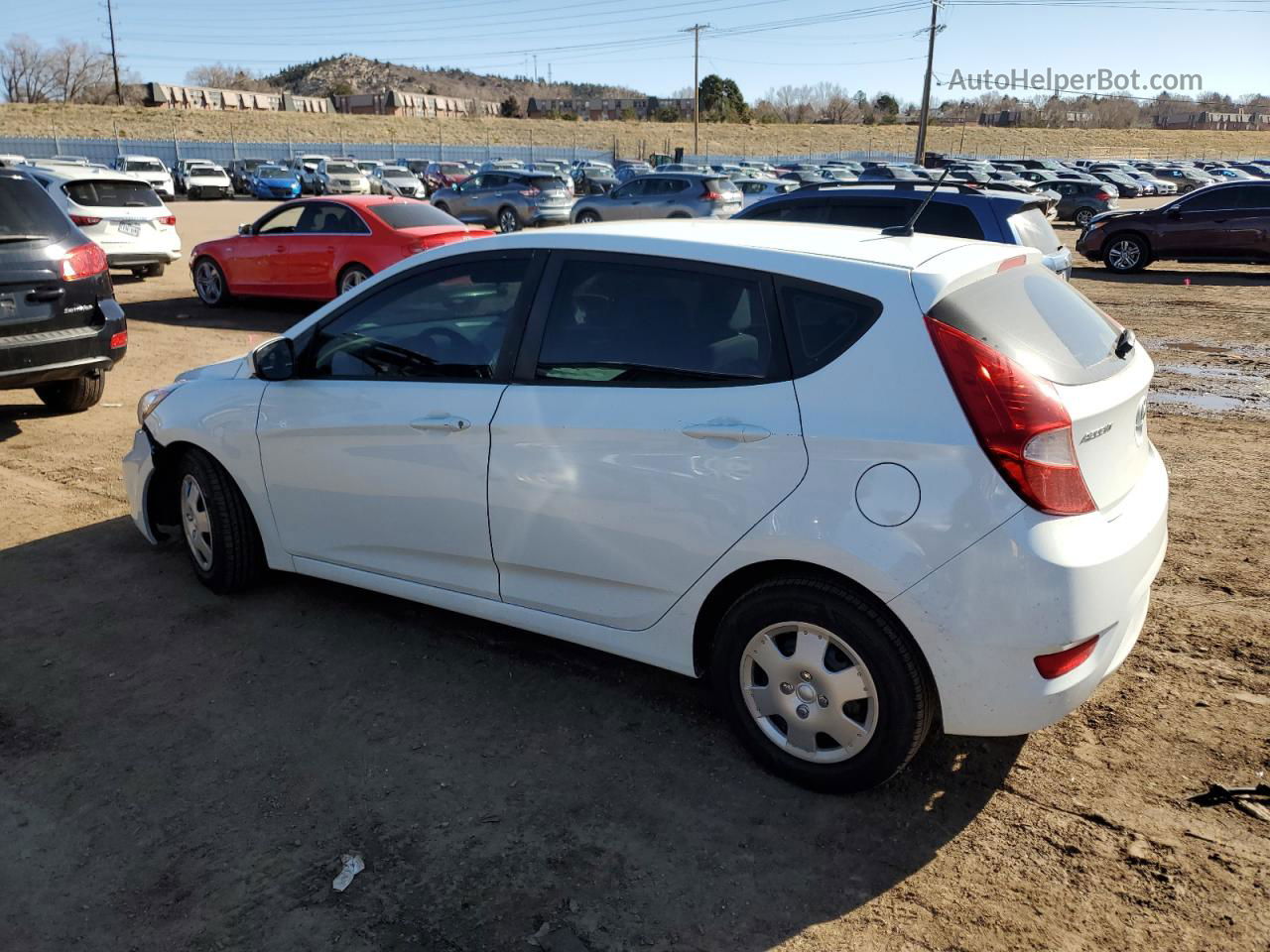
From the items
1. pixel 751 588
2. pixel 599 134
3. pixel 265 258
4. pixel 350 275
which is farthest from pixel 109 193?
pixel 599 134

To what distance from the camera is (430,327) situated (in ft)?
13.2

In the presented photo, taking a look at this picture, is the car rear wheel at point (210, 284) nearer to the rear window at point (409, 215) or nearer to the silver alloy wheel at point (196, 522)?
the rear window at point (409, 215)

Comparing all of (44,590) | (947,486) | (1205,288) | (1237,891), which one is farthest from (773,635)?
(1205,288)

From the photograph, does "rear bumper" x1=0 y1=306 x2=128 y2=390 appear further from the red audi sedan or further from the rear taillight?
the rear taillight

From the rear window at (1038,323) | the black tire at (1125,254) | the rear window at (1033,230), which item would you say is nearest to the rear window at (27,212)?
the rear window at (1038,323)

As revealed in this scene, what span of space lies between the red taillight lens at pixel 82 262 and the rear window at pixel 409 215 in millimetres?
5589

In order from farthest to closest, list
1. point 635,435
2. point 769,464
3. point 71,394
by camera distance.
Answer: point 71,394 < point 635,435 < point 769,464

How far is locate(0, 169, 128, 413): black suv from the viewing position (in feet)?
22.1

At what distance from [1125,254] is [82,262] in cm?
1817

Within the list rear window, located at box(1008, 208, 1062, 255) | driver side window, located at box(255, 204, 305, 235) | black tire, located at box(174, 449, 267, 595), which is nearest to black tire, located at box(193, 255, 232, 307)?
driver side window, located at box(255, 204, 305, 235)

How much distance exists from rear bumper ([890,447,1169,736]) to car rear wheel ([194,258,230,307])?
13138mm

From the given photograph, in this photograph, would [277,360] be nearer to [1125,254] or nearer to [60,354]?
[60,354]

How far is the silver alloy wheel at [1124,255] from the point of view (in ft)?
62.4

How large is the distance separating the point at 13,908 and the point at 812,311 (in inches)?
112
